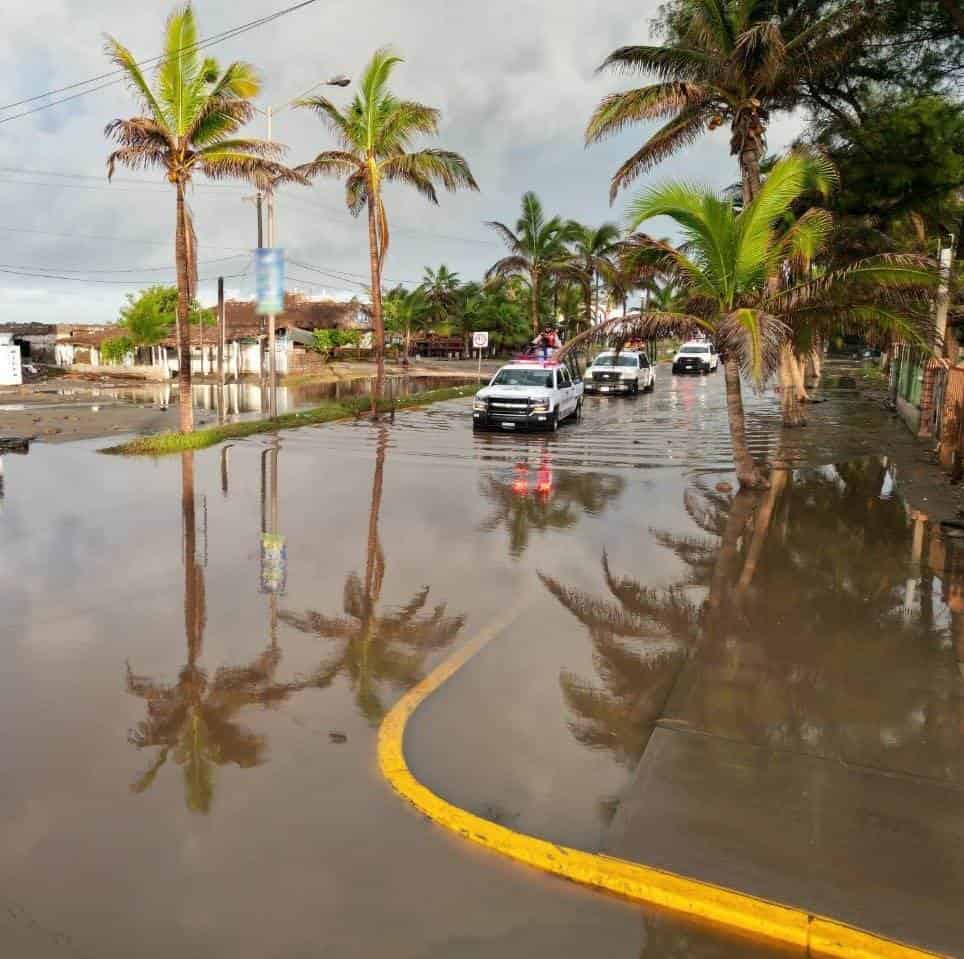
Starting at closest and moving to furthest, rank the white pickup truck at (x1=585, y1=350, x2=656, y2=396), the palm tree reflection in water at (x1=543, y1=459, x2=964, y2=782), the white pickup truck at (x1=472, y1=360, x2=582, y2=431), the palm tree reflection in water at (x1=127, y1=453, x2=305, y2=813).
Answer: the palm tree reflection in water at (x1=127, y1=453, x2=305, y2=813) → the palm tree reflection in water at (x1=543, y1=459, x2=964, y2=782) → the white pickup truck at (x1=472, y1=360, x2=582, y2=431) → the white pickup truck at (x1=585, y1=350, x2=656, y2=396)

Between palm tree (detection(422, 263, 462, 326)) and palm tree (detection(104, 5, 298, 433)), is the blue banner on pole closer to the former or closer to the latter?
palm tree (detection(104, 5, 298, 433))

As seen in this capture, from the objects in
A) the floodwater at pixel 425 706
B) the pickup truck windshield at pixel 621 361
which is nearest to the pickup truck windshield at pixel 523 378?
the floodwater at pixel 425 706

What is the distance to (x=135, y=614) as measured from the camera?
25.7 ft

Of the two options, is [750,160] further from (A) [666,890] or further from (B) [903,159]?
(A) [666,890]

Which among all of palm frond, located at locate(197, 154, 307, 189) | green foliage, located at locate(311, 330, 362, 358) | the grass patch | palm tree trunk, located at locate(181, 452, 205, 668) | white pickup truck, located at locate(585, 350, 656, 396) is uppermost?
palm frond, located at locate(197, 154, 307, 189)

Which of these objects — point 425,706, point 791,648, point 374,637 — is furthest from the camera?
point 374,637

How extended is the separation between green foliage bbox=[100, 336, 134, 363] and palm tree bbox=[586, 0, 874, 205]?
5238 centimetres

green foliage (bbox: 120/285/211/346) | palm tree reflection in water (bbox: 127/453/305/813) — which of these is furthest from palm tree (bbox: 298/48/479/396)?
green foliage (bbox: 120/285/211/346)

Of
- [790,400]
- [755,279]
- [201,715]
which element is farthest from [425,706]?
[790,400]

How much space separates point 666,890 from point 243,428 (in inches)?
811

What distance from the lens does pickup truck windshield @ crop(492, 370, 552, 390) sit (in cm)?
2395

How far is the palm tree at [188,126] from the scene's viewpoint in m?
17.8

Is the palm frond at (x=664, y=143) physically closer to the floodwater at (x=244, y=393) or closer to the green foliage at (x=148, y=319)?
the floodwater at (x=244, y=393)

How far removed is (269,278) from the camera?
82.0ft
